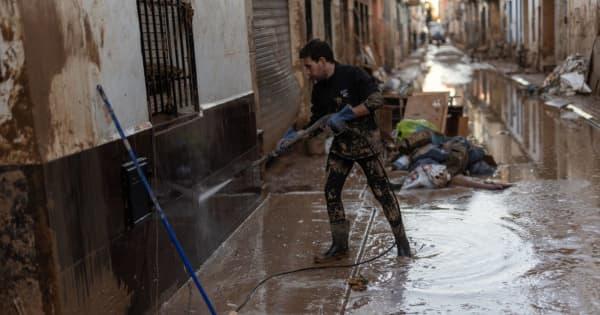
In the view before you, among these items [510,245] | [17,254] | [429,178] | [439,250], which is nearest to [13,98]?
[17,254]

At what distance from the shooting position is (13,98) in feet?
11.9

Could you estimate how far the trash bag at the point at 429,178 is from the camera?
845 cm

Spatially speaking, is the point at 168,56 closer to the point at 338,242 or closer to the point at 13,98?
the point at 338,242

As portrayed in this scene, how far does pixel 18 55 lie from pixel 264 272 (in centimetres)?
284

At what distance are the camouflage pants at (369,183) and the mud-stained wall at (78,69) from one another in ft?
5.40

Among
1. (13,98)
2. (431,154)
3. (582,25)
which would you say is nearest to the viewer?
(13,98)

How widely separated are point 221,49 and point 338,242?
2.24 metres

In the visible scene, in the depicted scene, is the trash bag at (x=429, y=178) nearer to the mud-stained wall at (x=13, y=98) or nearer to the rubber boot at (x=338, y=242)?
the rubber boot at (x=338, y=242)

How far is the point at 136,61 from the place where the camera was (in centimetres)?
494

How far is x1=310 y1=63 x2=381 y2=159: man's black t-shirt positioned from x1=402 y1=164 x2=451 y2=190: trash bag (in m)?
2.72

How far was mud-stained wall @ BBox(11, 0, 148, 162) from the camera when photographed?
3.68m

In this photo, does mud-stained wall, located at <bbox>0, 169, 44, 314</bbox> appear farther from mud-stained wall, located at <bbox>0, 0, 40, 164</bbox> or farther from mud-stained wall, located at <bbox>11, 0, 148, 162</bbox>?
mud-stained wall, located at <bbox>11, 0, 148, 162</bbox>

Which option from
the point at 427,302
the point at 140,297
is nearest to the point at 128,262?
the point at 140,297

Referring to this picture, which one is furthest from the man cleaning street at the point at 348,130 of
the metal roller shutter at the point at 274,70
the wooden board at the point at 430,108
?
the wooden board at the point at 430,108
